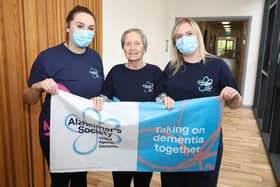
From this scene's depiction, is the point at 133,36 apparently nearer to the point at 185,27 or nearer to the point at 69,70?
the point at 185,27

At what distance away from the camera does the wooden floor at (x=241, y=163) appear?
2.45m

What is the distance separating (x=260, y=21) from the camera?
16.9 feet

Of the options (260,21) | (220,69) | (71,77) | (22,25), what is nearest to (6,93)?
(22,25)

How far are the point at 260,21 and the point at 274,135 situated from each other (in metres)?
3.22

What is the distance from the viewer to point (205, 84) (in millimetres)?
1345

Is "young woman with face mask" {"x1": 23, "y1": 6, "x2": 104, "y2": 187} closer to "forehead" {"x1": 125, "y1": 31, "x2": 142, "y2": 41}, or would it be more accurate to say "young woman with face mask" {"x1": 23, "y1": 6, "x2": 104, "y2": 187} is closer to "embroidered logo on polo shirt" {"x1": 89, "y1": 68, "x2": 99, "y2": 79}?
"embroidered logo on polo shirt" {"x1": 89, "y1": 68, "x2": 99, "y2": 79}

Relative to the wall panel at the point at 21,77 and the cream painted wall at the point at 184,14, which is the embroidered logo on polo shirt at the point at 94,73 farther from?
the cream painted wall at the point at 184,14

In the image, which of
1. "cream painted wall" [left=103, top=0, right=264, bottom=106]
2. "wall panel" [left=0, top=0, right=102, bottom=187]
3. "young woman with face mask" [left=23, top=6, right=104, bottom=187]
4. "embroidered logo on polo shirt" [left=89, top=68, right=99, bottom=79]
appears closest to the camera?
"young woman with face mask" [left=23, top=6, right=104, bottom=187]

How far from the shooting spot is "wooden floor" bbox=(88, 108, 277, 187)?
8.02 feet

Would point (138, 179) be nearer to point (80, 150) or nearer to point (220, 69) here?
point (80, 150)

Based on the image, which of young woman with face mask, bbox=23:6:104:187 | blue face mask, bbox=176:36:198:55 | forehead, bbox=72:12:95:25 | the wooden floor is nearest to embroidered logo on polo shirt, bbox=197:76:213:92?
blue face mask, bbox=176:36:198:55

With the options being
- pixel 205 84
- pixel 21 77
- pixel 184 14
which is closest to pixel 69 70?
pixel 21 77

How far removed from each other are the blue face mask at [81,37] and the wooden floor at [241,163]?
1558mm

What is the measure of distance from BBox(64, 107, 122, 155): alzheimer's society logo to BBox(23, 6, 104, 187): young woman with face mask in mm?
126
